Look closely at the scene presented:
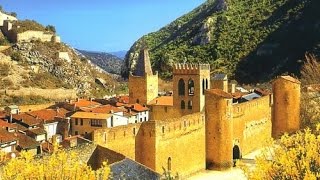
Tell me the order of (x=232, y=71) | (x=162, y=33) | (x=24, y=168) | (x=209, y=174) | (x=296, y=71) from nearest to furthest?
(x=24, y=168)
(x=209, y=174)
(x=296, y=71)
(x=232, y=71)
(x=162, y=33)

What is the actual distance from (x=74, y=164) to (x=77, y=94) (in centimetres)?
5058

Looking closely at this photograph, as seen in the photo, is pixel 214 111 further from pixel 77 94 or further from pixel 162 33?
pixel 162 33

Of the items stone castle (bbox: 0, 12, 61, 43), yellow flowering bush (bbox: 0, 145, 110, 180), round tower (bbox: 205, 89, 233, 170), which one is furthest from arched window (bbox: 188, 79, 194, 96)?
stone castle (bbox: 0, 12, 61, 43)

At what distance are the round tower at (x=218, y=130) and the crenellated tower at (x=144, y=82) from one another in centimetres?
1597

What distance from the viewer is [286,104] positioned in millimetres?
37219

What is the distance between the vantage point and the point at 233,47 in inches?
3140

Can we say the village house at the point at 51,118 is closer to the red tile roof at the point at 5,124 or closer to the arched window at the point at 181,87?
the red tile roof at the point at 5,124

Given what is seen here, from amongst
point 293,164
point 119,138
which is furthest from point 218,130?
point 293,164

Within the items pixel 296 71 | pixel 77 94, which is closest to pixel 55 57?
pixel 77 94

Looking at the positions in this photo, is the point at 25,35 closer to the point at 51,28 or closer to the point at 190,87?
the point at 51,28

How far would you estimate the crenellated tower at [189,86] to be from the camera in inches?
1491

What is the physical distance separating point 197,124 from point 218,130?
62.7 inches

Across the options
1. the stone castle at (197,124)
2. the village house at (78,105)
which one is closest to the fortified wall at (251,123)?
the stone castle at (197,124)

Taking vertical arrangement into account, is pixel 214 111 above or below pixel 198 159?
above
